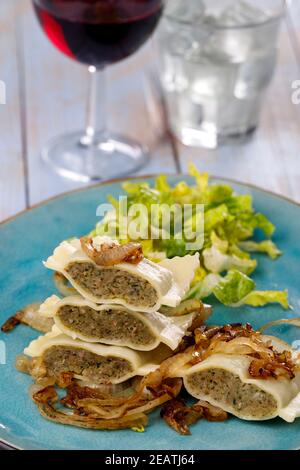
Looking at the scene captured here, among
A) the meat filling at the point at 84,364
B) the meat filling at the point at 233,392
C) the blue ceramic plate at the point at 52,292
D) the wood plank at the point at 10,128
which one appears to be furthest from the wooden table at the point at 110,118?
the meat filling at the point at 233,392

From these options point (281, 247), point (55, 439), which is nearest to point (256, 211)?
point (281, 247)

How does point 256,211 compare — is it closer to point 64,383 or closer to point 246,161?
point 246,161

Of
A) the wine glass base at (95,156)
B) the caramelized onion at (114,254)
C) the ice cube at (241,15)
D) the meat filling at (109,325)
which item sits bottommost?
the wine glass base at (95,156)

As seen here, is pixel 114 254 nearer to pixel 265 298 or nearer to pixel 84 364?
pixel 84 364

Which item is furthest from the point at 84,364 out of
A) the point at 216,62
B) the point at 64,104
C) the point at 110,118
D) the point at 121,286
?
the point at 64,104

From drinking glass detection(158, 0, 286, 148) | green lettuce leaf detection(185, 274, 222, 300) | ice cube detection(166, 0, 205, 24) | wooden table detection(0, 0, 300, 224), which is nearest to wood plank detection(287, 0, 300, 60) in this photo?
wooden table detection(0, 0, 300, 224)

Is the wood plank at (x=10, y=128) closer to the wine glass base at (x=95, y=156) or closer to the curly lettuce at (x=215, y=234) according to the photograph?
the wine glass base at (x=95, y=156)

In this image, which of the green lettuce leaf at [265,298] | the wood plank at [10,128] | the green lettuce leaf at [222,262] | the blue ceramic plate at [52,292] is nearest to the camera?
the blue ceramic plate at [52,292]

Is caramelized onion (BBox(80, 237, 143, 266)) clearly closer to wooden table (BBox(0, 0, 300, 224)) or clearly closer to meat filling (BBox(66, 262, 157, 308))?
meat filling (BBox(66, 262, 157, 308))
